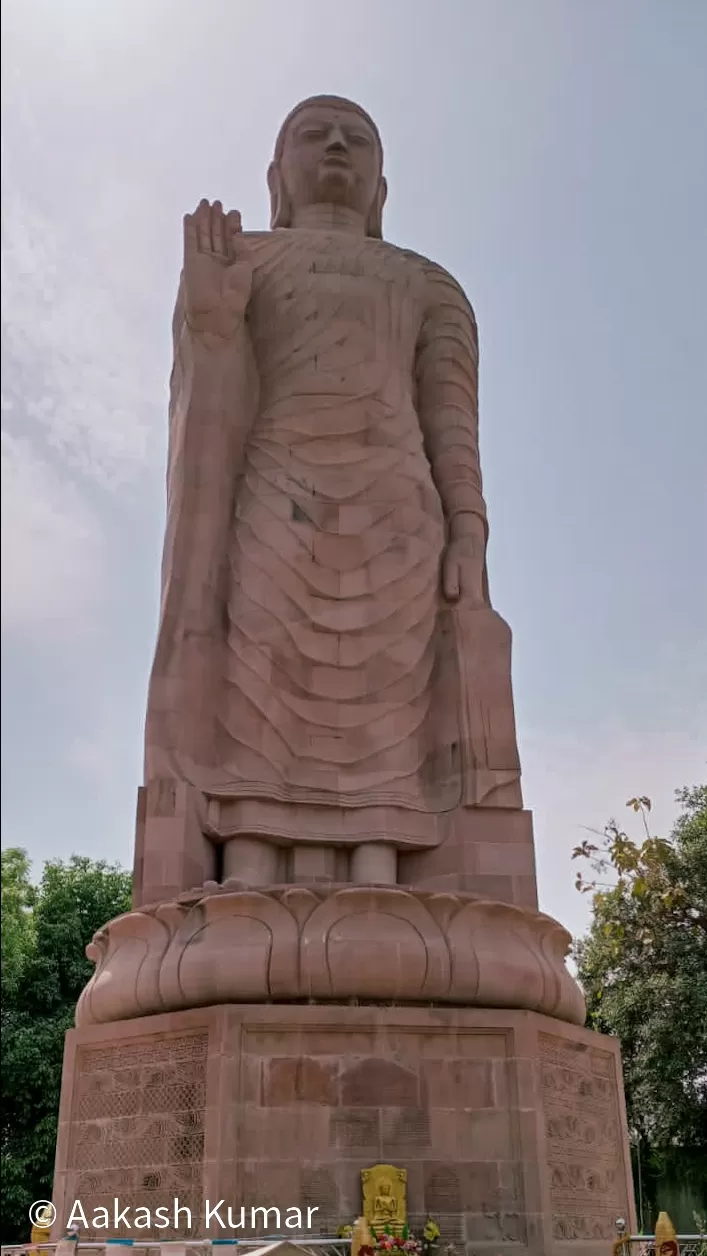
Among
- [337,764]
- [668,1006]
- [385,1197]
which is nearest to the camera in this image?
[385,1197]

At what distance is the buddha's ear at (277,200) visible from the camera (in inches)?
372

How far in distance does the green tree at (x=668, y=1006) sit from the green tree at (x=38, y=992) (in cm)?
720

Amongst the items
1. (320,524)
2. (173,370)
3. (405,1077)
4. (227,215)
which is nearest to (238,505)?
(320,524)

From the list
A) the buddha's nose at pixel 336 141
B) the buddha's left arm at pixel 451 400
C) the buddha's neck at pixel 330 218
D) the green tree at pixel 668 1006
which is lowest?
the green tree at pixel 668 1006

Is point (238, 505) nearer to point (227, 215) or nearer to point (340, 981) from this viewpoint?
point (227, 215)

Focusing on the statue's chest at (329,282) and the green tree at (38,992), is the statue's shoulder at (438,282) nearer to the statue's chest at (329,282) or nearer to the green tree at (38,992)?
the statue's chest at (329,282)

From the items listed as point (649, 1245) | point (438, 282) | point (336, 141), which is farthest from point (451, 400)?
point (649, 1245)

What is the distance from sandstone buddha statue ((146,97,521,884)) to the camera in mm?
7023

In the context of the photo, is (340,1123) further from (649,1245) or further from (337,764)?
(337,764)

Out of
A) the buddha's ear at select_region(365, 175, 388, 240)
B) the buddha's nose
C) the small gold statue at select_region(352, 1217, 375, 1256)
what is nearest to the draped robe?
the buddha's ear at select_region(365, 175, 388, 240)

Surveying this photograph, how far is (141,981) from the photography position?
5949 millimetres

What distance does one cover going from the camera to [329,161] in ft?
30.3

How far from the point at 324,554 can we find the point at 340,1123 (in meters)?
3.49

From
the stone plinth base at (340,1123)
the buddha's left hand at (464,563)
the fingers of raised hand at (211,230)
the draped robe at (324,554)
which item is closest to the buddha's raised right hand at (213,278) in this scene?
the fingers of raised hand at (211,230)
